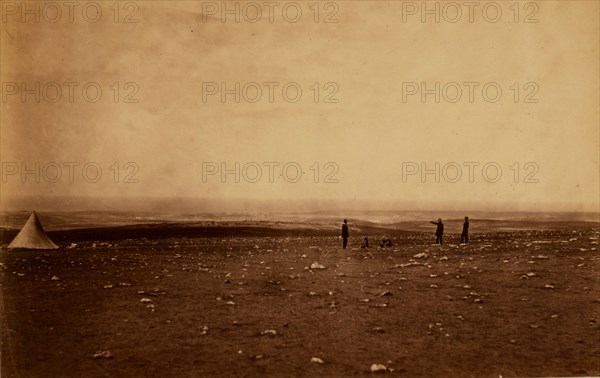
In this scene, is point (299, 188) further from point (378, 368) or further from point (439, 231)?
point (378, 368)

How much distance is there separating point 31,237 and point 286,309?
2.00 m

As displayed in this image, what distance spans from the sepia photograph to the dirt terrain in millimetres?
15

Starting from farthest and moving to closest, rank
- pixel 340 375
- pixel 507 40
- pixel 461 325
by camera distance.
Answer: pixel 507 40 < pixel 461 325 < pixel 340 375

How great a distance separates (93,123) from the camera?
3.98m

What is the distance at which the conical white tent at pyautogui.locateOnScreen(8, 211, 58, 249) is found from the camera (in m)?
3.85

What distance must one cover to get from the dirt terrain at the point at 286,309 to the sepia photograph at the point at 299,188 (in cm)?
1

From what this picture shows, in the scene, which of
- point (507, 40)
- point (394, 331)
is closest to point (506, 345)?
point (394, 331)

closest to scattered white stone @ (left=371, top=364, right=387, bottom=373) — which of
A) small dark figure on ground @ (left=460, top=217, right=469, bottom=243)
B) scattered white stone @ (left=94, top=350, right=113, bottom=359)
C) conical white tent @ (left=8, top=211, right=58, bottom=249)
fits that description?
small dark figure on ground @ (left=460, top=217, right=469, bottom=243)

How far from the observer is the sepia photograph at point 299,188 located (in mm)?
3754

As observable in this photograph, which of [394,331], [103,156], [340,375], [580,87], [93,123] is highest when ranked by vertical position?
[580,87]

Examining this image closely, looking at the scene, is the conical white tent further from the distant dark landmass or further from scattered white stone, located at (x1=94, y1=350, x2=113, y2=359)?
scattered white stone, located at (x1=94, y1=350, x2=113, y2=359)

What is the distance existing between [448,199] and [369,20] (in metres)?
1.60

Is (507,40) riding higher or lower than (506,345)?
higher

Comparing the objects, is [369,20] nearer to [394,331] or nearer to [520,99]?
[520,99]
